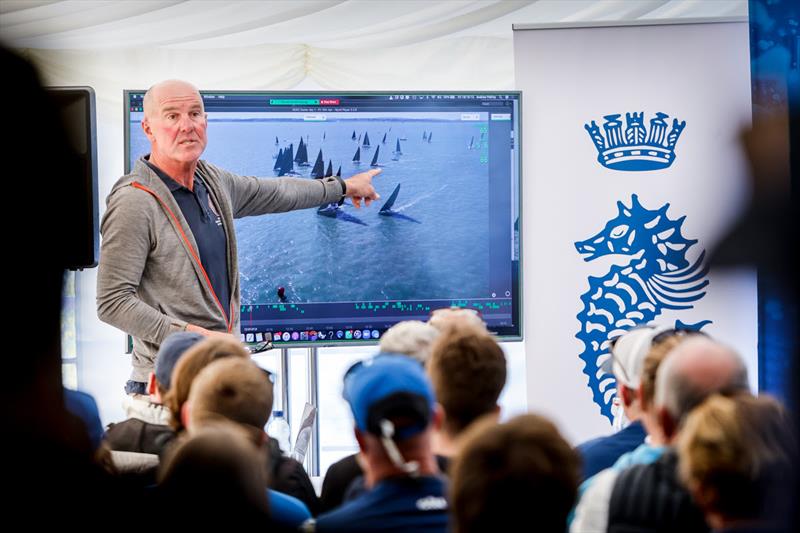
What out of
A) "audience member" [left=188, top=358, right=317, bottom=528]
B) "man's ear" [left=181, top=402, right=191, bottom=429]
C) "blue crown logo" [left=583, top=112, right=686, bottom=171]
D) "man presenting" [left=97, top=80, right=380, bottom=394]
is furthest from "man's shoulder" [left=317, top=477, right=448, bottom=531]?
"blue crown logo" [left=583, top=112, right=686, bottom=171]

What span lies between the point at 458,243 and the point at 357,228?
0.46 metres

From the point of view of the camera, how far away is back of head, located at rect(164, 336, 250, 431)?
2.14 metres

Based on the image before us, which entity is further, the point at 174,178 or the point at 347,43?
the point at 347,43

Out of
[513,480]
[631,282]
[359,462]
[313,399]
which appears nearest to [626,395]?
[359,462]

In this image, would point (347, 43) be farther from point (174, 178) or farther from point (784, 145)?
point (784, 145)

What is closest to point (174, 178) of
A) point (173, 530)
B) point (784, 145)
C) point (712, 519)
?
point (173, 530)

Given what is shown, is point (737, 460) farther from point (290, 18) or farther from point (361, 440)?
point (290, 18)

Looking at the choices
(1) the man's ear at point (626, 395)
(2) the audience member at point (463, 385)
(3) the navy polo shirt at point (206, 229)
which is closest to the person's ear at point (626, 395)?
(1) the man's ear at point (626, 395)

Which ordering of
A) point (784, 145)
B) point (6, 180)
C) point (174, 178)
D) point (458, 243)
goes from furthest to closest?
point (458, 243)
point (174, 178)
point (784, 145)
point (6, 180)

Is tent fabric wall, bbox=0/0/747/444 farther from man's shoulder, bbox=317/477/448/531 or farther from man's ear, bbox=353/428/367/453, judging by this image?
man's shoulder, bbox=317/477/448/531

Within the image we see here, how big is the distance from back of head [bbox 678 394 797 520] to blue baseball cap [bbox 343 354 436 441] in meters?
0.50

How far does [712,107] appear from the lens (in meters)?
4.17

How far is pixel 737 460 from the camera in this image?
132cm

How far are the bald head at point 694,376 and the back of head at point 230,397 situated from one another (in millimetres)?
809
